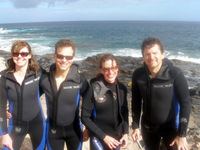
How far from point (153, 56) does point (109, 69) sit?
24.3 inches

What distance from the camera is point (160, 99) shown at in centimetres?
454

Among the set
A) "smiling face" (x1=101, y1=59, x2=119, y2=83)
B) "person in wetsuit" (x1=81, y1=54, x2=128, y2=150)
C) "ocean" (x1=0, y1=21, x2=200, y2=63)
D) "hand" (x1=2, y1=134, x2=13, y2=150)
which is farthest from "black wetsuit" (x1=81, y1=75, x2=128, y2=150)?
"ocean" (x1=0, y1=21, x2=200, y2=63)

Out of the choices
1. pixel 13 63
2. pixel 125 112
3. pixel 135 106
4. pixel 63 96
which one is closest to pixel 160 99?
pixel 135 106

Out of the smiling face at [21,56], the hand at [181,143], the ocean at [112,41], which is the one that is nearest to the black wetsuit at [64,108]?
the smiling face at [21,56]

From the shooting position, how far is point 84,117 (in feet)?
14.7

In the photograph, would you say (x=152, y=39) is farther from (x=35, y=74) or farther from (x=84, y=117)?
(x=35, y=74)

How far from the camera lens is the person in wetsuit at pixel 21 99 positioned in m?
4.67

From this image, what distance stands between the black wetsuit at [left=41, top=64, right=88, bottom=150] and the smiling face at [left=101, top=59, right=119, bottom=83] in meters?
0.38

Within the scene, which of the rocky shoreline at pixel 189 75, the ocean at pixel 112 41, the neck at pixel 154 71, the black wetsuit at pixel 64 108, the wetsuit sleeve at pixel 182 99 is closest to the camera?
the wetsuit sleeve at pixel 182 99

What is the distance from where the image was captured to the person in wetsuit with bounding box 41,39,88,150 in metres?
4.63

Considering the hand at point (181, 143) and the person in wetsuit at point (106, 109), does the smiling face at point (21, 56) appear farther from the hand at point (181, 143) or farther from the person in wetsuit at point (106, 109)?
the hand at point (181, 143)

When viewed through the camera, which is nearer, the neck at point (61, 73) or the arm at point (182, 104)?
the arm at point (182, 104)

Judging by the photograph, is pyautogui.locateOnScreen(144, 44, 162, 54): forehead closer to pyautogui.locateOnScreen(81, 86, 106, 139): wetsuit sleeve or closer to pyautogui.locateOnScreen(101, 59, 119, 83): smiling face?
pyautogui.locateOnScreen(101, 59, 119, 83): smiling face

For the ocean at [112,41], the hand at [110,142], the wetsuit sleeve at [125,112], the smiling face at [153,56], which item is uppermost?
the smiling face at [153,56]
